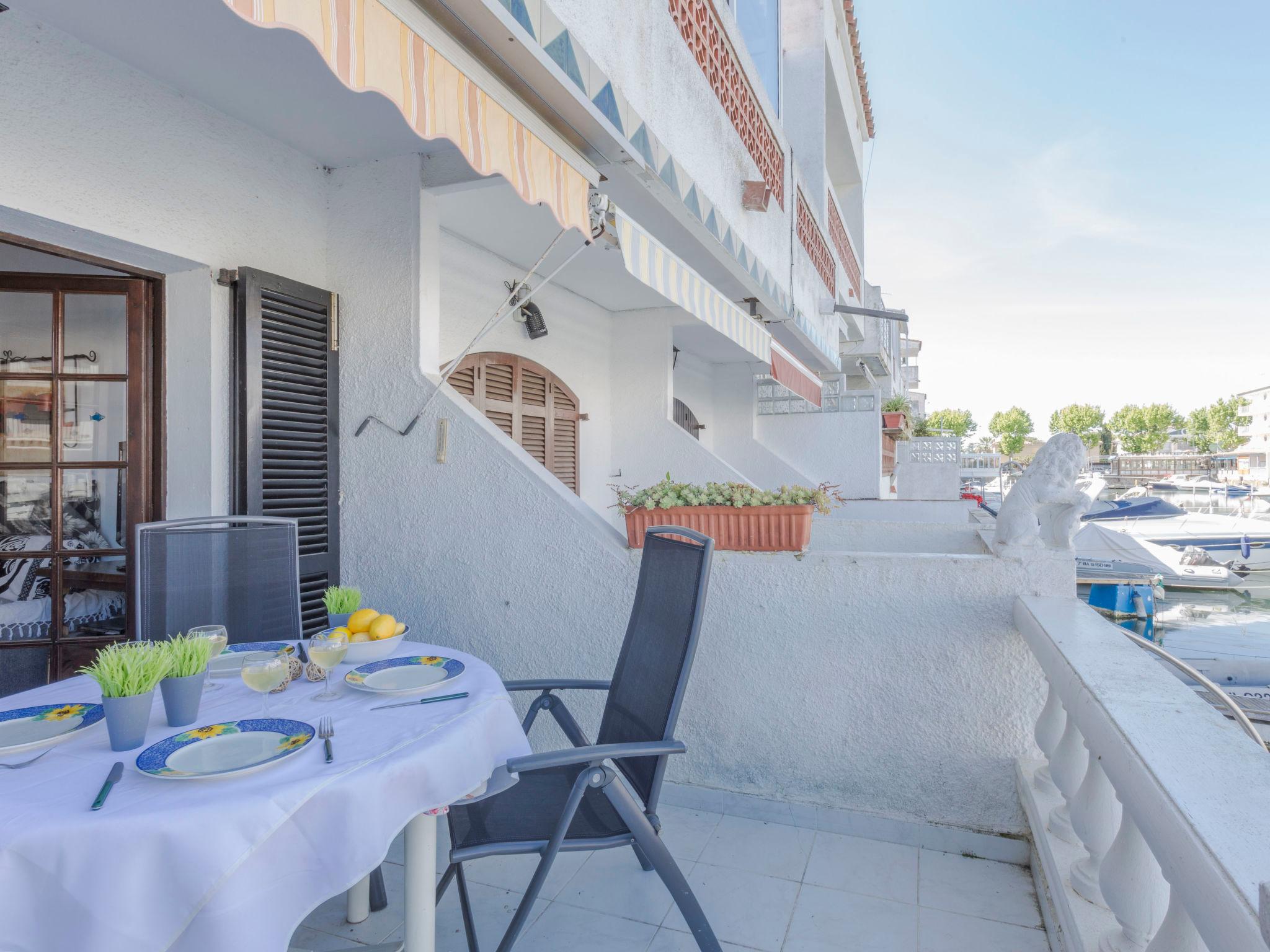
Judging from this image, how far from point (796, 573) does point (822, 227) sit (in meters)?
7.20

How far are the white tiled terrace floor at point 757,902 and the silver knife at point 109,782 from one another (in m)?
1.15

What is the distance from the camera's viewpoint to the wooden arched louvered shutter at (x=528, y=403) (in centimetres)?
495

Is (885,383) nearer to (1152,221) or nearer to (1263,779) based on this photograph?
(1152,221)

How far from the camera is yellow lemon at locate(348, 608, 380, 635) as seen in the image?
7.11ft

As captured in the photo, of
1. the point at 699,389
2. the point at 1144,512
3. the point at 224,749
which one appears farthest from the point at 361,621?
the point at 1144,512

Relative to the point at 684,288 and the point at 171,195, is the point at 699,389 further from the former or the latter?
the point at 171,195

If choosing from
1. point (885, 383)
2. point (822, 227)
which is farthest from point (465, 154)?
point (885, 383)

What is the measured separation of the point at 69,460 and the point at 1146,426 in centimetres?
8589

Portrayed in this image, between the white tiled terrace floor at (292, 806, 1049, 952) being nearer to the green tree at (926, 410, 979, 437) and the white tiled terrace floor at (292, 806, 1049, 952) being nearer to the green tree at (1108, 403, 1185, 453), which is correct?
the green tree at (926, 410, 979, 437)

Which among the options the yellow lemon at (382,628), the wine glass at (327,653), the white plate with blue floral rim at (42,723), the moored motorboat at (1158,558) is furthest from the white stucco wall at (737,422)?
the moored motorboat at (1158,558)

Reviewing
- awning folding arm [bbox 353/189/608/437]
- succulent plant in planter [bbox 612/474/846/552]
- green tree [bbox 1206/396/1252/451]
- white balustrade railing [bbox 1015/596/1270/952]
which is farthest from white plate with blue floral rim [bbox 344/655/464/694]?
green tree [bbox 1206/396/1252/451]

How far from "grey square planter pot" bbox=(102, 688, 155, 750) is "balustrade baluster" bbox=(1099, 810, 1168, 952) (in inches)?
86.1

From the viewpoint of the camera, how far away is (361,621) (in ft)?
7.15

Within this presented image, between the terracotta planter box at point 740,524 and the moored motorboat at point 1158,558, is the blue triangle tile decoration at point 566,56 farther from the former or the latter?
the moored motorboat at point 1158,558
